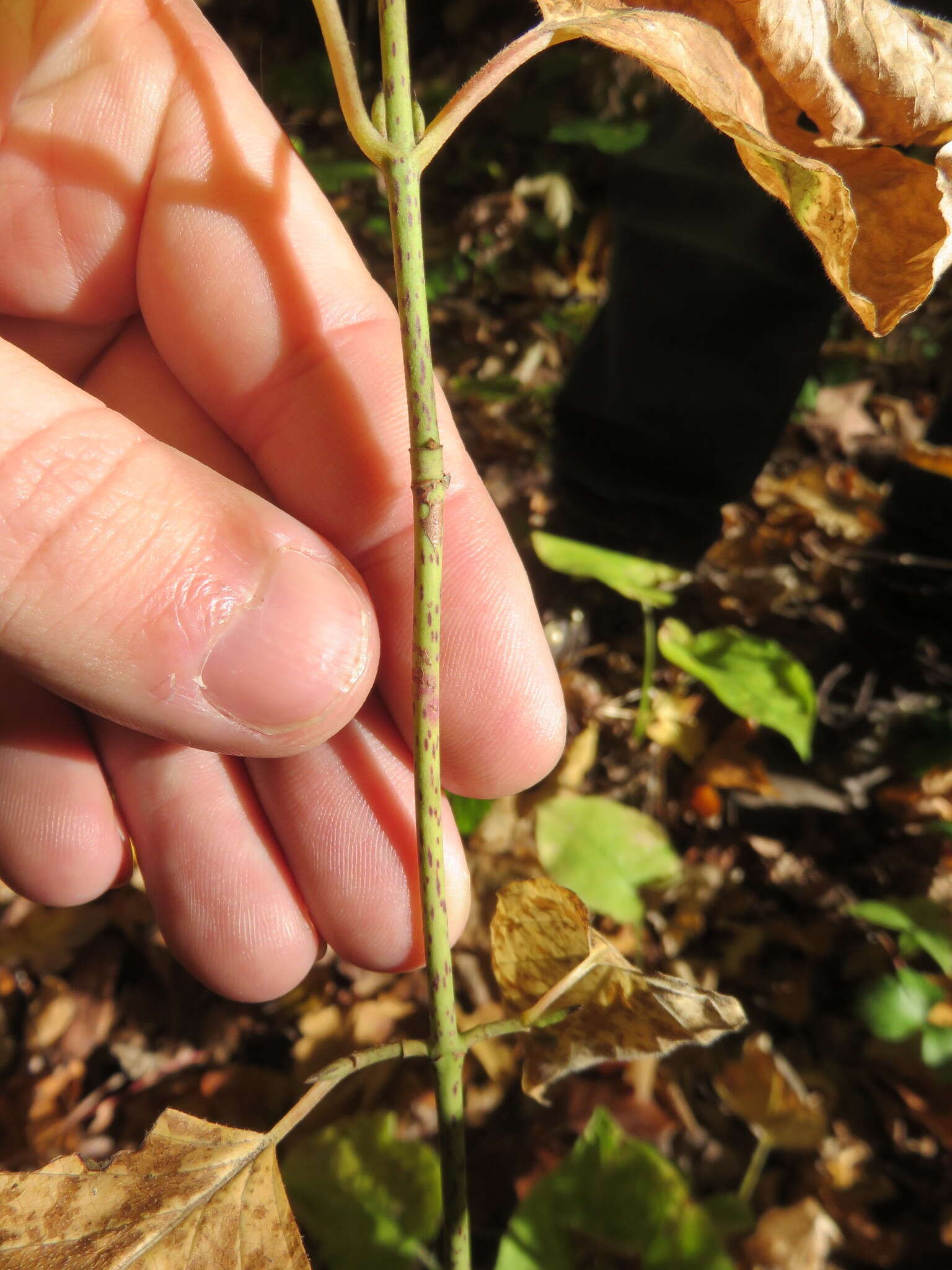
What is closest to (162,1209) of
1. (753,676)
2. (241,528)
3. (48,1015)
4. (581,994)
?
(581,994)

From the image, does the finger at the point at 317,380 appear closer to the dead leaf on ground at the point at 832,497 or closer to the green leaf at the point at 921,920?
the green leaf at the point at 921,920

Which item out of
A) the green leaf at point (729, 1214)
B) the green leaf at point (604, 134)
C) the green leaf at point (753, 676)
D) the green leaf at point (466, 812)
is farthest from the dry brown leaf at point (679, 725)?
the green leaf at point (604, 134)

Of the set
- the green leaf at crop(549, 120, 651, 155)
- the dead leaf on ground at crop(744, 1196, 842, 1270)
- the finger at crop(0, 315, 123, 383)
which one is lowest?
the dead leaf on ground at crop(744, 1196, 842, 1270)

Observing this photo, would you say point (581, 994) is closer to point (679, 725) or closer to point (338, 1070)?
point (338, 1070)

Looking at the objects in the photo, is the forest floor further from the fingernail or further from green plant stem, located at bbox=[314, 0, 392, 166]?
green plant stem, located at bbox=[314, 0, 392, 166]

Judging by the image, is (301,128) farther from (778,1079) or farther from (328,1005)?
(778,1079)

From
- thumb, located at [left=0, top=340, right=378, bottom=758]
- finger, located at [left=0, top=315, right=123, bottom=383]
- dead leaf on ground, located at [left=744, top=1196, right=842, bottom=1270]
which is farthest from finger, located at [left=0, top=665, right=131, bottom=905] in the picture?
dead leaf on ground, located at [left=744, top=1196, right=842, bottom=1270]

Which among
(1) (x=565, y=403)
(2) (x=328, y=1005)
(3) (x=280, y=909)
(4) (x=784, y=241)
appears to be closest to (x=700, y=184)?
(4) (x=784, y=241)
